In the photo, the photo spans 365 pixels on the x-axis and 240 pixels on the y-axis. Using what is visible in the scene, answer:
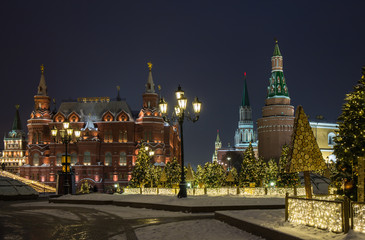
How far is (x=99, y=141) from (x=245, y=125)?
98.4 m

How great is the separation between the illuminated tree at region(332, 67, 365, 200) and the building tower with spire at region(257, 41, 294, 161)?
70.1m

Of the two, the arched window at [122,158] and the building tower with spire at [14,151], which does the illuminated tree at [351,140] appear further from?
the building tower with spire at [14,151]

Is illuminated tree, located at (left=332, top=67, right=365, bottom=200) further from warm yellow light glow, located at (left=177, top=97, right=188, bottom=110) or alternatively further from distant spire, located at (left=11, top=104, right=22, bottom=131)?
distant spire, located at (left=11, top=104, right=22, bottom=131)

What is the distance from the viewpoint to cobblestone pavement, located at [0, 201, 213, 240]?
1142cm

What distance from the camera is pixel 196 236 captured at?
36.4 ft

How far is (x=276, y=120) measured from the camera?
273 feet

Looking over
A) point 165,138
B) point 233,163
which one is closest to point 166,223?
point 165,138

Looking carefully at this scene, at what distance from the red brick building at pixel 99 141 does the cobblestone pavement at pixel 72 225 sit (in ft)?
206

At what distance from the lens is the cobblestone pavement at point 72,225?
1142 cm

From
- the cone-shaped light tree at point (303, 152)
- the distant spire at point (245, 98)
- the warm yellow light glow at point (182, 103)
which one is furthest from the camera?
the distant spire at point (245, 98)

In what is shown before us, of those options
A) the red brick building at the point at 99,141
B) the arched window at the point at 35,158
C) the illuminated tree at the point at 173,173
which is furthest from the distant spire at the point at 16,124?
the illuminated tree at the point at 173,173

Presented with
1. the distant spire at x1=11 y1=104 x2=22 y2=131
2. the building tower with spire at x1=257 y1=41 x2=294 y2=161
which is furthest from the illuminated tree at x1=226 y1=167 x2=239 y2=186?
the distant spire at x1=11 y1=104 x2=22 y2=131

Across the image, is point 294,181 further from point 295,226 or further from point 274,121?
point 274,121

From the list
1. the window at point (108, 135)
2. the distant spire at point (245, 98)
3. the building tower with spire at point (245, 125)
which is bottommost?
the window at point (108, 135)
